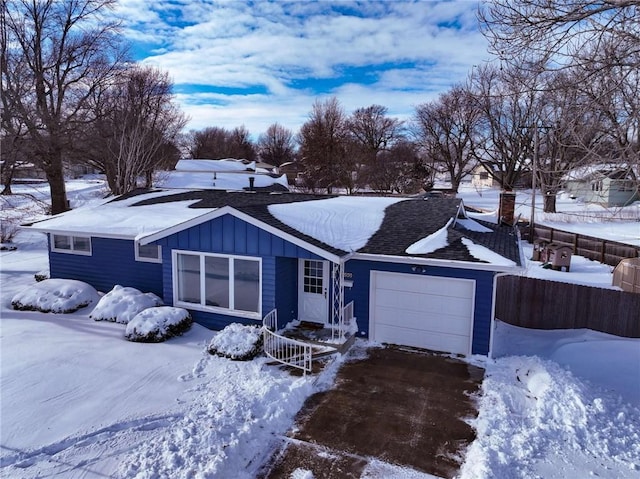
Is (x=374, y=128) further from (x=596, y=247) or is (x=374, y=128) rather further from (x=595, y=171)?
(x=595, y=171)

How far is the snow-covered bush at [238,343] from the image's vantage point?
30.5ft

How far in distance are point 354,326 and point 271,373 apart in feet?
9.13

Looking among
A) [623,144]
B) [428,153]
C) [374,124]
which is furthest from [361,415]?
[374,124]

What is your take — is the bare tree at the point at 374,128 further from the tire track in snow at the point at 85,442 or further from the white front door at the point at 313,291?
the tire track in snow at the point at 85,442

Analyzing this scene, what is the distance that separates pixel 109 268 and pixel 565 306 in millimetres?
13325

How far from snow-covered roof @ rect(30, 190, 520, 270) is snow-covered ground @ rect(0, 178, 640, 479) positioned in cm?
256

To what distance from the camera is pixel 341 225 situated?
1179 cm

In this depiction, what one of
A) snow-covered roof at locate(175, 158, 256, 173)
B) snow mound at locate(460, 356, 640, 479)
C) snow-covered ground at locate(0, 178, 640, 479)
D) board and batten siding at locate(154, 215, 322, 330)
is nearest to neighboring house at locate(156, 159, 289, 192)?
snow-covered roof at locate(175, 158, 256, 173)

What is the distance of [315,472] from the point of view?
597cm

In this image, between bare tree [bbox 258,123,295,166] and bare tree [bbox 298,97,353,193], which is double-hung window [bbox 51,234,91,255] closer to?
bare tree [bbox 298,97,353,193]

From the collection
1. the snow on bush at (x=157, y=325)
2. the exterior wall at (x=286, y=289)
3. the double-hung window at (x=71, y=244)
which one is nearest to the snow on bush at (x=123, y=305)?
the snow on bush at (x=157, y=325)

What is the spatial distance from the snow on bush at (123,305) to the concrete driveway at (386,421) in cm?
592

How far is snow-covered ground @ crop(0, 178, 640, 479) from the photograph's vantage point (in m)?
5.96

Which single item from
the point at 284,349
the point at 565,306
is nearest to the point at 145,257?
the point at 284,349
